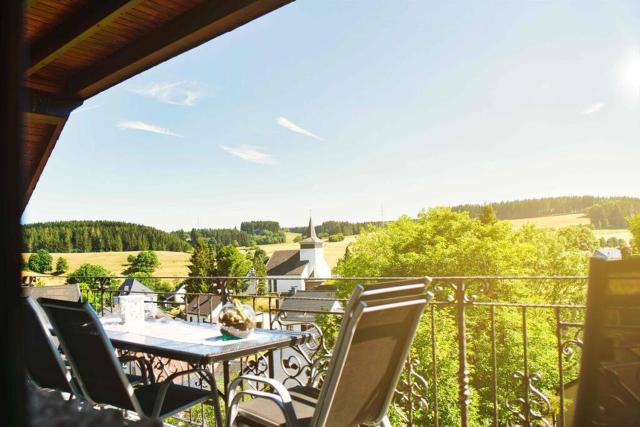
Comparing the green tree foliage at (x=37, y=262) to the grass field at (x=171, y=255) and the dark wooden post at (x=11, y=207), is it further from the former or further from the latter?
the grass field at (x=171, y=255)

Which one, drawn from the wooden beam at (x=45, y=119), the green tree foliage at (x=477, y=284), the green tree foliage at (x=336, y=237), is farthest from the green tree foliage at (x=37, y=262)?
the green tree foliage at (x=336, y=237)

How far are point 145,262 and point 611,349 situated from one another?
1454 inches

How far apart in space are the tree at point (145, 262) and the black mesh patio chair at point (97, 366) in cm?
3341

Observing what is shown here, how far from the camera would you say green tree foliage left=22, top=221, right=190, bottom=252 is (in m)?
21.4

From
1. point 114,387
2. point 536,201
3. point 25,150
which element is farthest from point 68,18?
point 536,201

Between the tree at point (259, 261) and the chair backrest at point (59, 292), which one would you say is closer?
the chair backrest at point (59, 292)

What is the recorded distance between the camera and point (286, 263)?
59875 mm

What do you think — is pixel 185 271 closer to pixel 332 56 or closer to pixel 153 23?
pixel 332 56

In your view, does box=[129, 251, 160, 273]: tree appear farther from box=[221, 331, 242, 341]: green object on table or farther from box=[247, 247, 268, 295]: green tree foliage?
box=[221, 331, 242, 341]: green object on table

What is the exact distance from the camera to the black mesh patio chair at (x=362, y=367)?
1.79m

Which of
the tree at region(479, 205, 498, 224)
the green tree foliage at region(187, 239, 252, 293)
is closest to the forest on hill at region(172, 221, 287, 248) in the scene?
the green tree foliage at region(187, 239, 252, 293)

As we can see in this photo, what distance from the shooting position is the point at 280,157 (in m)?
58.5

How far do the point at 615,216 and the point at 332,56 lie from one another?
27.7 m

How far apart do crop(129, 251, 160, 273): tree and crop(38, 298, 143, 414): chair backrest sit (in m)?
33.4
